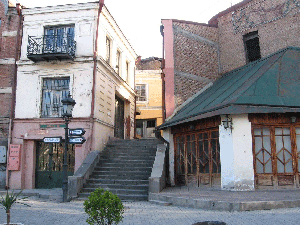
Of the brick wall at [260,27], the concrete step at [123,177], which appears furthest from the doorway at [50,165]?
the brick wall at [260,27]

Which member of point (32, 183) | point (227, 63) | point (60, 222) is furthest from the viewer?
point (227, 63)

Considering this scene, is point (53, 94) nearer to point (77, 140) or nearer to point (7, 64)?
point (7, 64)

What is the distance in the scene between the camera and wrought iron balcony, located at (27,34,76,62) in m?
14.4

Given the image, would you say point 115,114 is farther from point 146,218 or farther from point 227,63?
point 146,218

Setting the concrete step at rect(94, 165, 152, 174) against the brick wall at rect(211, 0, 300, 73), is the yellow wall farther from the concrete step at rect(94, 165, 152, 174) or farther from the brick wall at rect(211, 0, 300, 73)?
the concrete step at rect(94, 165, 152, 174)

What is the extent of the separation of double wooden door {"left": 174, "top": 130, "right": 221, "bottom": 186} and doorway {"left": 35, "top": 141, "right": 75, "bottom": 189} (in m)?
5.24

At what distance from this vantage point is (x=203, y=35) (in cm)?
1733

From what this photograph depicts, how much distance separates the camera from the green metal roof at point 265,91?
34.1 ft

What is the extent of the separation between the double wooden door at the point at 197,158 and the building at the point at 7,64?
8.45 meters

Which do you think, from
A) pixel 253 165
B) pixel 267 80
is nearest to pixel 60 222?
pixel 253 165

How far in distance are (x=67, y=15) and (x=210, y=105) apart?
8885 mm

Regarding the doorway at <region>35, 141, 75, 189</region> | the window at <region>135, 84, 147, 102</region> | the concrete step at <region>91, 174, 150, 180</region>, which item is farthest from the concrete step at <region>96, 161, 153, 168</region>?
the window at <region>135, 84, 147, 102</region>

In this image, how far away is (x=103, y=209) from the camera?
503 centimetres

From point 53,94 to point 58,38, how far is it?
9.68ft
